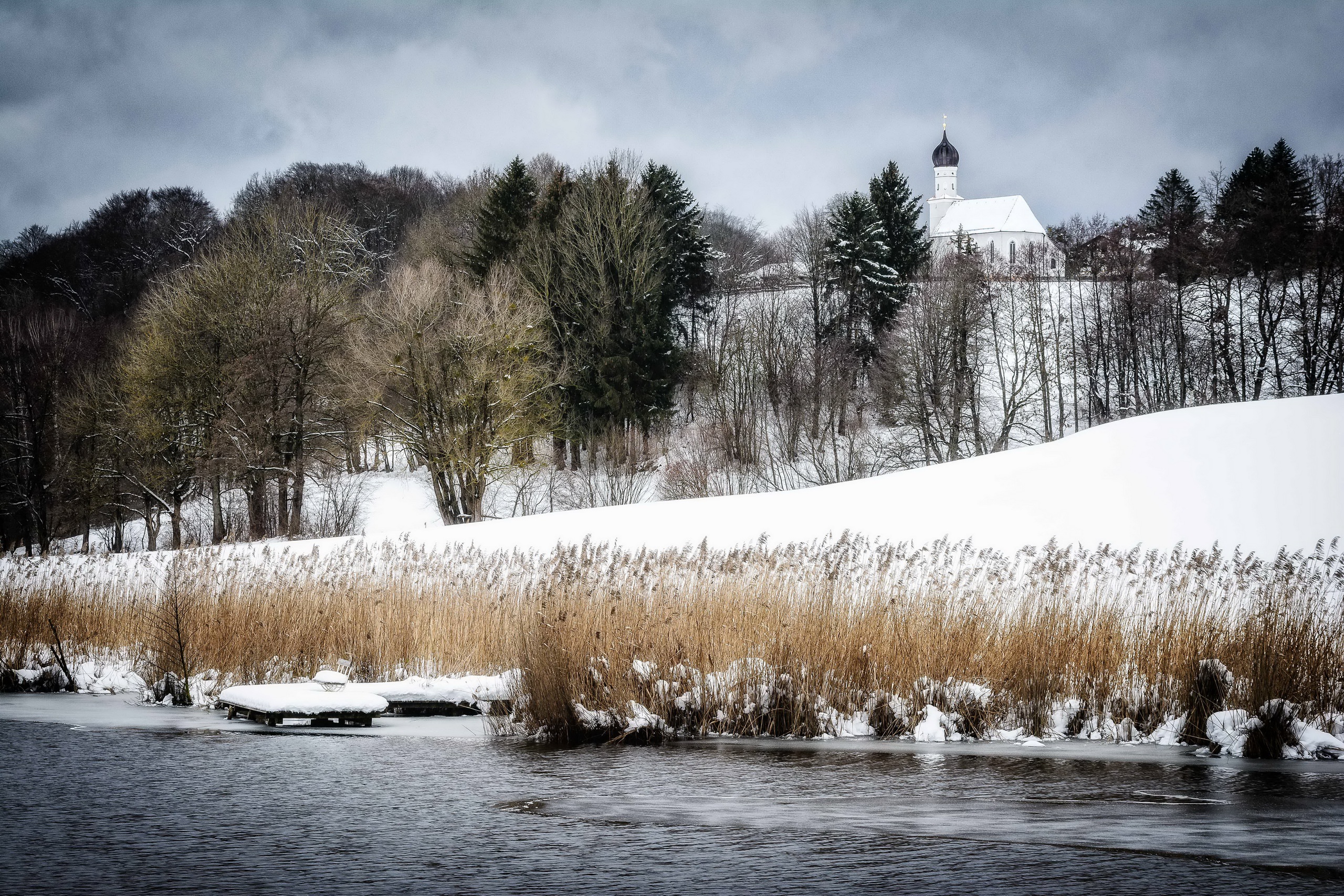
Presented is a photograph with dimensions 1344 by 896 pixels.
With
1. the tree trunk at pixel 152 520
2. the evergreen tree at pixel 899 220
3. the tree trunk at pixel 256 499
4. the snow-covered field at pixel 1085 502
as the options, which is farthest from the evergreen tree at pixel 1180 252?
the tree trunk at pixel 152 520

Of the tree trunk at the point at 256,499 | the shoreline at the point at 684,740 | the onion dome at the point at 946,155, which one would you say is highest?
the onion dome at the point at 946,155

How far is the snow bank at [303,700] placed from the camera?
10.6 metres

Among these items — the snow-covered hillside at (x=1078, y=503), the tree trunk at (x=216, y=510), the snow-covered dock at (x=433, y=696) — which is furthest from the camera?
the tree trunk at (x=216, y=510)

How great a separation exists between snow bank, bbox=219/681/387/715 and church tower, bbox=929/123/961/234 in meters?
88.2

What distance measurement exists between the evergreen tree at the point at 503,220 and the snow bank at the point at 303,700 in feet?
119

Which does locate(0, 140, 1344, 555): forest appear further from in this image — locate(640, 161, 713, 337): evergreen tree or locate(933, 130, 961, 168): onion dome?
locate(933, 130, 961, 168): onion dome

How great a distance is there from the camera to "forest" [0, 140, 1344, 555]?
Answer: 3628cm

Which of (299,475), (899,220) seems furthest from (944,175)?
(299,475)

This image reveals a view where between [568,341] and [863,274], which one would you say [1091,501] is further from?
[863,274]

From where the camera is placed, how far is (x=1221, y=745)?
9148 millimetres

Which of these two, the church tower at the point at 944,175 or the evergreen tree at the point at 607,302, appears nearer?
the evergreen tree at the point at 607,302

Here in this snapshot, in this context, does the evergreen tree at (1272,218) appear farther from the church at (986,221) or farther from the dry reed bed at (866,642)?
the dry reed bed at (866,642)

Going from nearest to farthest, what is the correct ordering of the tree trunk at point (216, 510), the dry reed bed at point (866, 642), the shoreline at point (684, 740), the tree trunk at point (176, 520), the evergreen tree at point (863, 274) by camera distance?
Answer: the shoreline at point (684, 740)
the dry reed bed at point (866, 642)
the tree trunk at point (216, 510)
the tree trunk at point (176, 520)
the evergreen tree at point (863, 274)

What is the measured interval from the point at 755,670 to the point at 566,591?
212 cm
